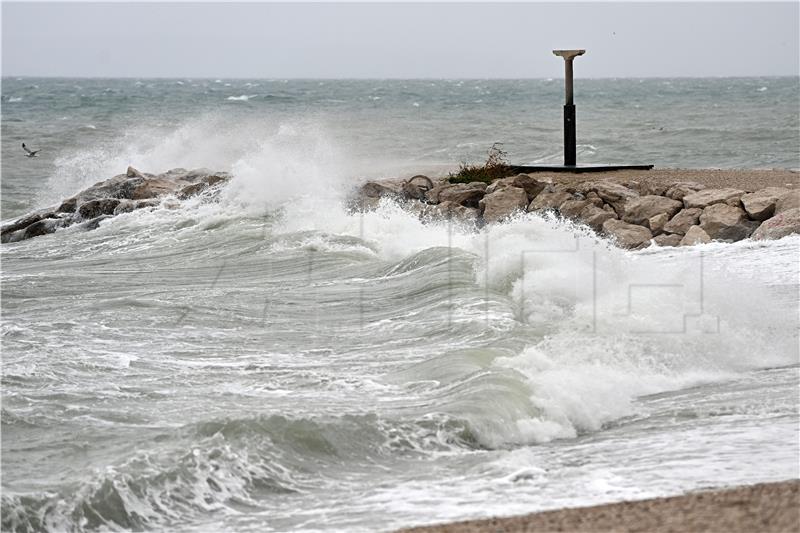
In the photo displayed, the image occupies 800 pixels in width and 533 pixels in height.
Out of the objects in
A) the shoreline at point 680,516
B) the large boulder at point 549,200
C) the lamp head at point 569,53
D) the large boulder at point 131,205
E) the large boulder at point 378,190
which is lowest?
the shoreline at point 680,516

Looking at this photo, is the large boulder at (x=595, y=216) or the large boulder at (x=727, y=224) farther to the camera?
Answer: the large boulder at (x=595, y=216)

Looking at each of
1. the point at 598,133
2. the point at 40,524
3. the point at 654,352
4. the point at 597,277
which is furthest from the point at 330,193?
A: the point at 598,133

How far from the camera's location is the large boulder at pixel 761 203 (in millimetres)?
14082

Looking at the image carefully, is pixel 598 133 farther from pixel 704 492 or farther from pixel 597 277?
pixel 704 492

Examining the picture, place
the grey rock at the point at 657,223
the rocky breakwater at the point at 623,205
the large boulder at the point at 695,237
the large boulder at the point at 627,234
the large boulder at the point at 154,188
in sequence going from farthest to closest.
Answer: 1. the large boulder at the point at 154,188
2. the grey rock at the point at 657,223
3. the large boulder at the point at 627,234
4. the rocky breakwater at the point at 623,205
5. the large boulder at the point at 695,237

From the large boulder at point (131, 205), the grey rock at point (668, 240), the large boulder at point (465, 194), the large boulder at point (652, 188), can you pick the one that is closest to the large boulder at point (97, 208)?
→ the large boulder at point (131, 205)

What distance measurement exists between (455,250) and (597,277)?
8.74ft

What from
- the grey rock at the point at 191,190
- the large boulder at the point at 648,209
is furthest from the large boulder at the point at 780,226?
the grey rock at the point at 191,190

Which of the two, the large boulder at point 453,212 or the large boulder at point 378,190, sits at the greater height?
the large boulder at point 378,190

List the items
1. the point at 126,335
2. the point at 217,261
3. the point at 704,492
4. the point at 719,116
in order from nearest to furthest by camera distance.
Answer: the point at 704,492
the point at 126,335
the point at 217,261
the point at 719,116

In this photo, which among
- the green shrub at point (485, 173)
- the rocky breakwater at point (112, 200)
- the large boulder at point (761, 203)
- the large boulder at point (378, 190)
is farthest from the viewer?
the rocky breakwater at point (112, 200)

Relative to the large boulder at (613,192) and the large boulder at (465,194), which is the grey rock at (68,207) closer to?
the large boulder at (465,194)

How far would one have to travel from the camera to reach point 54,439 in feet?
24.5

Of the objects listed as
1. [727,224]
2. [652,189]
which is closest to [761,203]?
[727,224]
